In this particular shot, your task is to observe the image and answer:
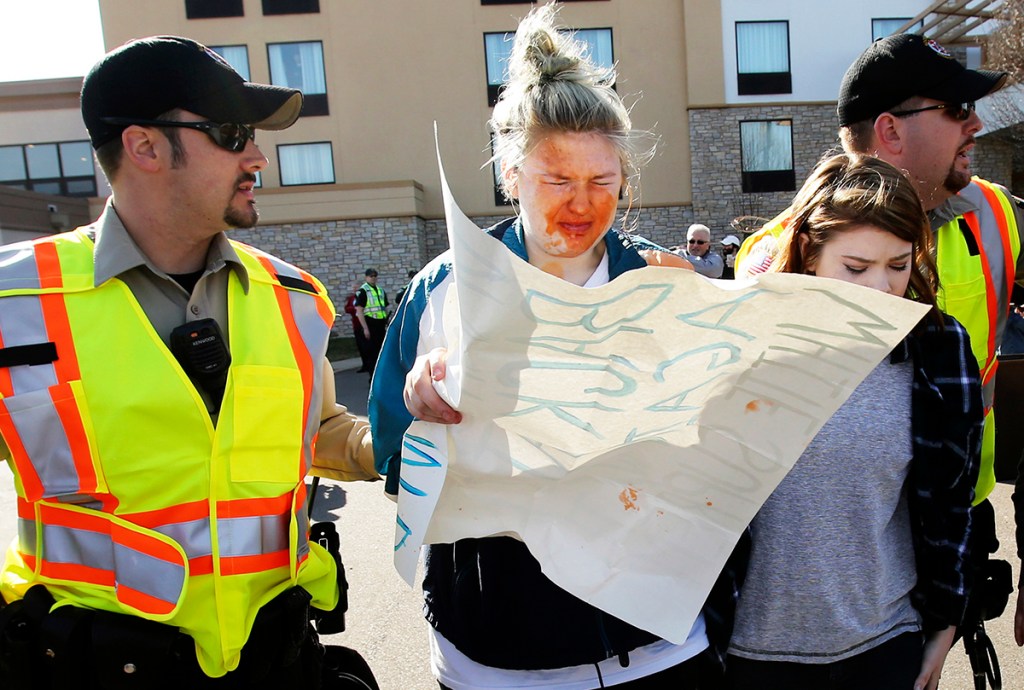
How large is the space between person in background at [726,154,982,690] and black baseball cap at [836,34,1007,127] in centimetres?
78

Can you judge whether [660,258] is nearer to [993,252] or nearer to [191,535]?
[191,535]

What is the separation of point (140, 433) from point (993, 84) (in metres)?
2.80

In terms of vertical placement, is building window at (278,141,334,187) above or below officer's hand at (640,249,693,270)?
above

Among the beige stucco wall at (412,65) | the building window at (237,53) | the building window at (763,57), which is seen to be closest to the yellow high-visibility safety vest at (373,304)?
the beige stucco wall at (412,65)

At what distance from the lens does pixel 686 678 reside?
1607 millimetres

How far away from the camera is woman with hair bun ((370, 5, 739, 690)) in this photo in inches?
58.6

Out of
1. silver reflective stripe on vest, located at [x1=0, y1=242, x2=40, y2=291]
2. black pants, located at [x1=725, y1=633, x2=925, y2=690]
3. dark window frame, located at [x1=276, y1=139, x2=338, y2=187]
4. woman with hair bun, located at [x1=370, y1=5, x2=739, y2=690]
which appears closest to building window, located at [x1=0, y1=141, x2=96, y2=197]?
dark window frame, located at [x1=276, y1=139, x2=338, y2=187]

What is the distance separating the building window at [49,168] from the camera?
23891 mm

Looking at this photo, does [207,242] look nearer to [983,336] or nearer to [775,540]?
[775,540]

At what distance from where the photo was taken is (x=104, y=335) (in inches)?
61.8

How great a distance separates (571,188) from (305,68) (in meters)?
23.6

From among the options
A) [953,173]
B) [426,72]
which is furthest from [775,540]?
[426,72]

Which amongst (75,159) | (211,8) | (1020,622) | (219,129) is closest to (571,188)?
(219,129)

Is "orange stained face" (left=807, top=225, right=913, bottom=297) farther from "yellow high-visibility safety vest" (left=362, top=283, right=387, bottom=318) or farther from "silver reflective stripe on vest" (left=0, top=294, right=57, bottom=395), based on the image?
"yellow high-visibility safety vest" (left=362, top=283, right=387, bottom=318)
